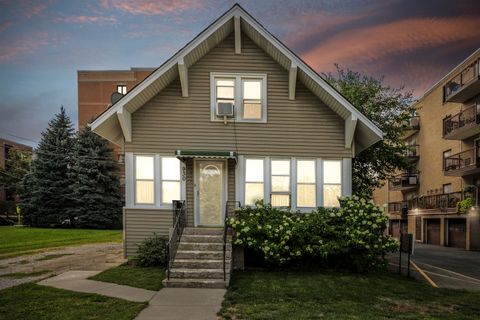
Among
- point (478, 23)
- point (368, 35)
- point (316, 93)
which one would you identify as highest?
point (478, 23)

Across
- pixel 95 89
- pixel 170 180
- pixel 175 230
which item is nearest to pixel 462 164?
pixel 170 180

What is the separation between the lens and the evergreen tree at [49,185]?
33125mm

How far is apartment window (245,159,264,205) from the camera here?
12398 millimetres

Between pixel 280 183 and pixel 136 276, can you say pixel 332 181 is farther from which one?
pixel 136 276

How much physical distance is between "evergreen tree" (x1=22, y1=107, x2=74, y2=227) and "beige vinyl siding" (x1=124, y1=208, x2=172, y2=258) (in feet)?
77.9

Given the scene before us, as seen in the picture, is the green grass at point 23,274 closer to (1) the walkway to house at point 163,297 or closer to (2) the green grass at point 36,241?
(1) the walkway to house at point 163,297

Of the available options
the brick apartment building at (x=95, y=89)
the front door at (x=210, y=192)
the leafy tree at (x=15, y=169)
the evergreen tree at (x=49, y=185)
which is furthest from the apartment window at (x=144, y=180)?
the leafy tree at (x=15, y=169)

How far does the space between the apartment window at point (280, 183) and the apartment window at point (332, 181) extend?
4.48 feet

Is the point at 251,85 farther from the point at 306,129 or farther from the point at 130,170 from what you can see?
the point at 130,170

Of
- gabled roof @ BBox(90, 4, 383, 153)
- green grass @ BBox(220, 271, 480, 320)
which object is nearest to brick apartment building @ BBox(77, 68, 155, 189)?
gabled roof @ BBox(90, 4, 383, 153)

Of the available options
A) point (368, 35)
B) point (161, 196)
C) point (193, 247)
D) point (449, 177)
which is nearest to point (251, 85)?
point (161, 196)

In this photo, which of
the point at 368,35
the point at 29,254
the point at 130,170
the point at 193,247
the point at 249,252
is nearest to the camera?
the point at 193,247

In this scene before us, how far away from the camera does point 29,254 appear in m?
14.2

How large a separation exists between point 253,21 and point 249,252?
7.73m
